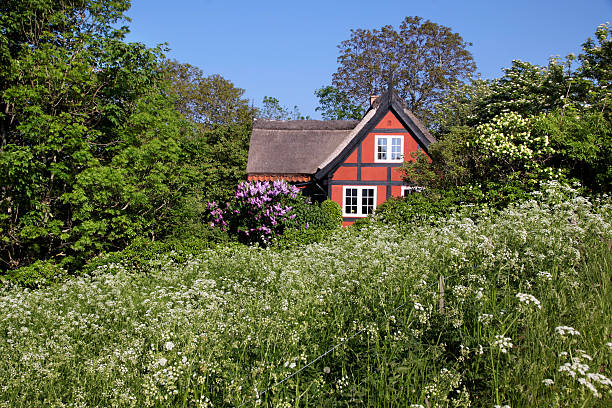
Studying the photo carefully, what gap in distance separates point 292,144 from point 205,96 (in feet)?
44.6

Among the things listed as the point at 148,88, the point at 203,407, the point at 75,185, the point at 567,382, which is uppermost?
the point at 148,88

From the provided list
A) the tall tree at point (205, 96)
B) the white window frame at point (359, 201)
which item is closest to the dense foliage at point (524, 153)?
the white window frame at point (359, 201)

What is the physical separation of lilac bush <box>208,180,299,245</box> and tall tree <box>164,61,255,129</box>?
16.7 metres

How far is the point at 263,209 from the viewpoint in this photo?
629 inches

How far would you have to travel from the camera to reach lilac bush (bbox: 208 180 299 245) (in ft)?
52.2

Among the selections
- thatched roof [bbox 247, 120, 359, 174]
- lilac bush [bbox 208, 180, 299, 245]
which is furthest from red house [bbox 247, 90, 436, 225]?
lilac bush [bbox 208, 180, 299, 245]

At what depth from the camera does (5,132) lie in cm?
1271

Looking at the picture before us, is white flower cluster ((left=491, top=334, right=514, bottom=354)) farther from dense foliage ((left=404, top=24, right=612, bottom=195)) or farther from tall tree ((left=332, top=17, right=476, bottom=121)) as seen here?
tall tree ((left=332, top=17, right=476, bottom=121))

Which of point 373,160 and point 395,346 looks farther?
point 373,160

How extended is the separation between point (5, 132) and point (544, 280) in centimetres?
1462

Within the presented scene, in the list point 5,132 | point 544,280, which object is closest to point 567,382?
point 544,280

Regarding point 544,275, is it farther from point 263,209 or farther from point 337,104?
point 337,104

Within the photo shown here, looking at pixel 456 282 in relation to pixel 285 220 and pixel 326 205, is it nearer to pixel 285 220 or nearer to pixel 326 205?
pixel 285 220

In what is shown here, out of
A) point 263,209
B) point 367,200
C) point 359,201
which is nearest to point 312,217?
point 263,209
